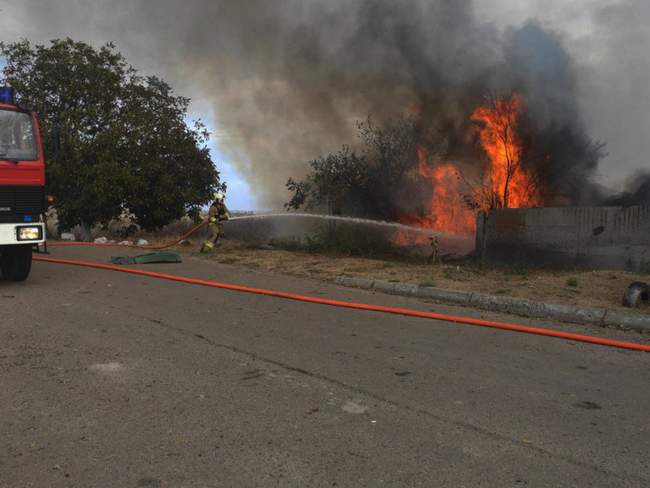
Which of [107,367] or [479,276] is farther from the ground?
[479,276]

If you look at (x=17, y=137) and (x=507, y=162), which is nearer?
(x=17, y=137)

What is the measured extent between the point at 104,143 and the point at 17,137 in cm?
1050

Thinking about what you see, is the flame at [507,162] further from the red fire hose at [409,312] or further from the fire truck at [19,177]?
the fire truck at [19,177]

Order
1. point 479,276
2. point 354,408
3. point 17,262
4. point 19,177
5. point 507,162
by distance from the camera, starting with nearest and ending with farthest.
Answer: point 354,408, point 19,177, point 17,262, point 479,276, point 507,162

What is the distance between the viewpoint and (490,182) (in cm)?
1382

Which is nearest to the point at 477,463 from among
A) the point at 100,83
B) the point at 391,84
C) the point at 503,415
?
the point at 503,415

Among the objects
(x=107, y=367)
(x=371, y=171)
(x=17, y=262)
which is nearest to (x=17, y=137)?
(x=17, y=262)

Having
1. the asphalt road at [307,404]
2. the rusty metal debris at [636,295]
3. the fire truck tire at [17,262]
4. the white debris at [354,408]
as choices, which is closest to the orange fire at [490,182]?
the rusty metal debris at [636,295]

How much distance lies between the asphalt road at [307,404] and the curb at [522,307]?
1.34ft

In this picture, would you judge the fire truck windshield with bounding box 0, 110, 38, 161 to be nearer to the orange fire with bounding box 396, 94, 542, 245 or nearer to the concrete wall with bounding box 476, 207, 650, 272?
the concrete wall with bounding box 476, 207, 650, 272

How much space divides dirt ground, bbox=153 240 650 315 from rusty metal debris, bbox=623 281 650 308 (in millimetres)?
114

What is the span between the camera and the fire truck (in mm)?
6504

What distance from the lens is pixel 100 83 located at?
17844mm

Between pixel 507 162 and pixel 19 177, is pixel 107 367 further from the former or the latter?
pixel 507 162
